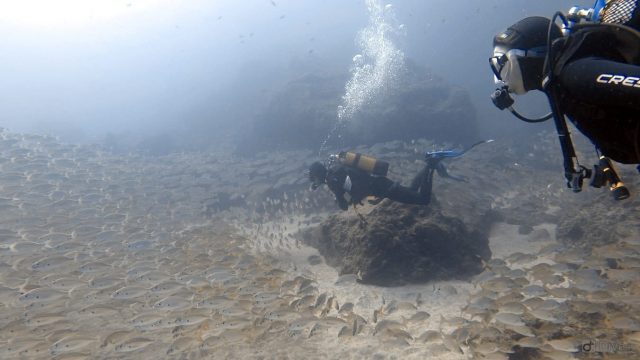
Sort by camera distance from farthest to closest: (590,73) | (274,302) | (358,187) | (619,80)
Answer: (358,187) → (274,302) → (590,73) → (619,80)

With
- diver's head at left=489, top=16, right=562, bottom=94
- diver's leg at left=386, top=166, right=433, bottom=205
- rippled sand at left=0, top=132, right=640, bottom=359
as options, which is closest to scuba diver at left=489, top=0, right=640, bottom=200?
diver's head at left=489, top=16, right=562, bottom=94

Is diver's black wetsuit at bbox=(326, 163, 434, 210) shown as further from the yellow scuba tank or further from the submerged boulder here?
the submerged boulder

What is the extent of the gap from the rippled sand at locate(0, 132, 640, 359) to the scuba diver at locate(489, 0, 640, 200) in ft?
10.2

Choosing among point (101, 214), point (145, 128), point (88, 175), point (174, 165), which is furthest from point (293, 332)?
→ point (145, 128)

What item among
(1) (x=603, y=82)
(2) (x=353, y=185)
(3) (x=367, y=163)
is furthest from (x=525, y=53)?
(2) (x=353, y=185)

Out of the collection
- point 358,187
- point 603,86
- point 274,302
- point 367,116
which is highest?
point 367,116

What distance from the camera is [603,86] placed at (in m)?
2.01

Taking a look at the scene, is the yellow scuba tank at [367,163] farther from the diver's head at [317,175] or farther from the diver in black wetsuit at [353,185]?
the diver's head at [317,175]

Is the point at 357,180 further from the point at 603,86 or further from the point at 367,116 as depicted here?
the point at 367,116

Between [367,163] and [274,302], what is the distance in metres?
3.67

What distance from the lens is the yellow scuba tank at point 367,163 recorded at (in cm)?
827

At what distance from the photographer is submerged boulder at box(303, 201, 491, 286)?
812cm

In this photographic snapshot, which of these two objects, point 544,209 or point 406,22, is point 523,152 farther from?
point 406,22

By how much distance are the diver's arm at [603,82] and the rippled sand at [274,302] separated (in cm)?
360
